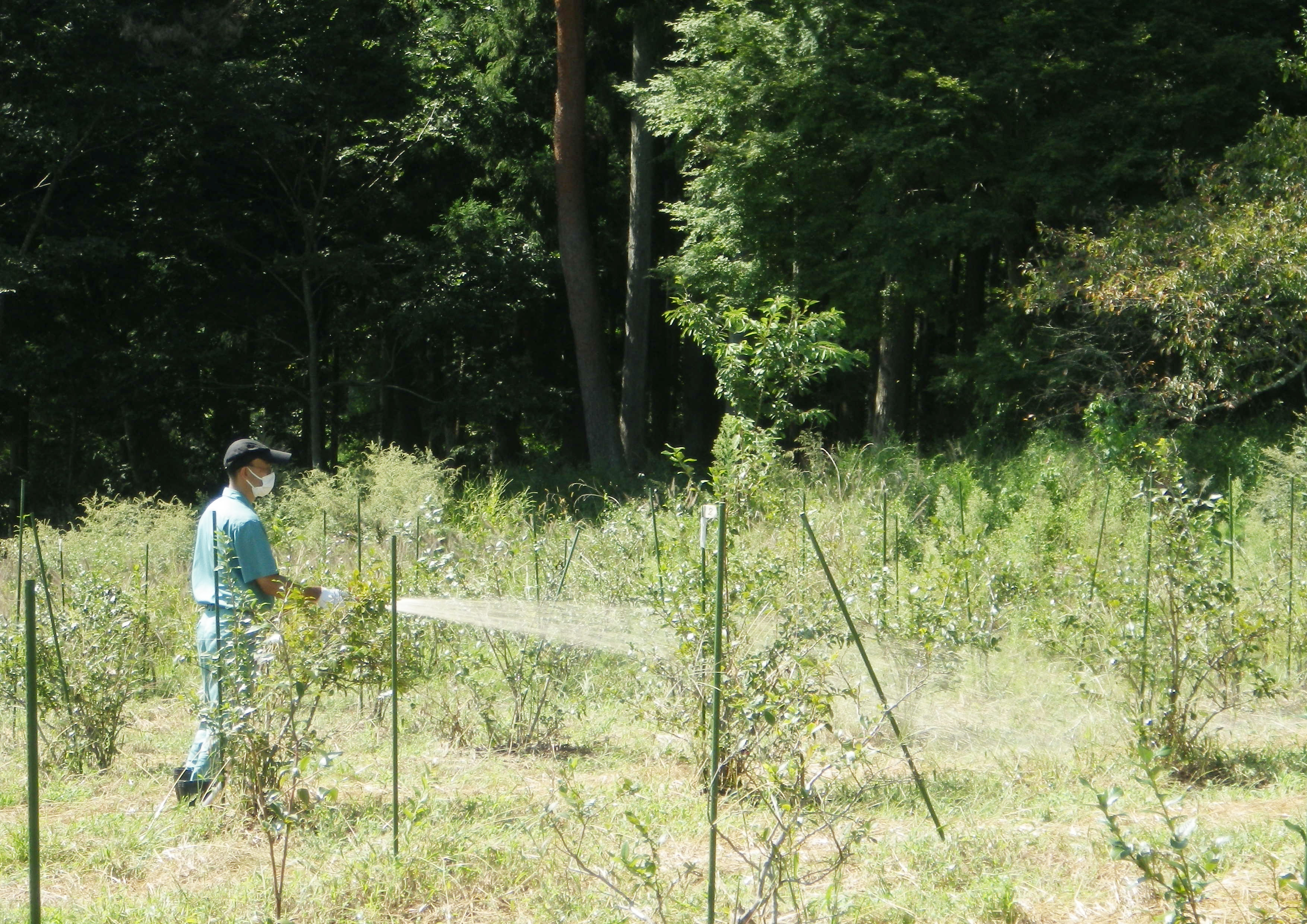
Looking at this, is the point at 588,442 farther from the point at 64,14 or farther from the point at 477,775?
the point at 477,775

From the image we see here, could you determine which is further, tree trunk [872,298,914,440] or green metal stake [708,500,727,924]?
tree trunk [872,298,914,440]

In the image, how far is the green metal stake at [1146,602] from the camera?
528 cm

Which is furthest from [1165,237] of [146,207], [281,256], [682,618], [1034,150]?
[146,207]

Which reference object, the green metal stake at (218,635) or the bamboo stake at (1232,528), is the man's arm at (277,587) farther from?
the bamboo stake at (1232,528)

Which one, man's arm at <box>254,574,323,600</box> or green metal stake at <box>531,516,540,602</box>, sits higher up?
man's arm at <box>254,574,323,600</box>

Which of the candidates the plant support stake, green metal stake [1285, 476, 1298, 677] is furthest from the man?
green metal stake [1285, 476, 1298, 677]

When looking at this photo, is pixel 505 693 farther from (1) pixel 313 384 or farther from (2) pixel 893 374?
(1) pixel 313 384

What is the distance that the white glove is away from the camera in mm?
5059

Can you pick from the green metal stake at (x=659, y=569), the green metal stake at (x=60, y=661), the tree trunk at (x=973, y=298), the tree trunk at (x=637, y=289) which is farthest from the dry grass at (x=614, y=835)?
the tree trunk at (x=973, y=298)

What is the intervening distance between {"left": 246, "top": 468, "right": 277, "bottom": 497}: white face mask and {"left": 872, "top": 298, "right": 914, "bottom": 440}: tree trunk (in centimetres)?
1198

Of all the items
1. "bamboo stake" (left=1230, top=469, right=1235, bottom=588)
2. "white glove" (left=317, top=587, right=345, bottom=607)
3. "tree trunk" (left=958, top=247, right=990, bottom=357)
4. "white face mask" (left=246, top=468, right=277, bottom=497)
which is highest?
"tree trunk" (left=958, top=247, right=990, bottom=357)

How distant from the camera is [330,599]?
16.7ft

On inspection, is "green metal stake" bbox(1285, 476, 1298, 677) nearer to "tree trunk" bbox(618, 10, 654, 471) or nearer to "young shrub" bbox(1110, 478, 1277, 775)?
"young shrub" bbox(1110, 478, 1277, 775)

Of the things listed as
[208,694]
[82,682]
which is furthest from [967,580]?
[82,682]
